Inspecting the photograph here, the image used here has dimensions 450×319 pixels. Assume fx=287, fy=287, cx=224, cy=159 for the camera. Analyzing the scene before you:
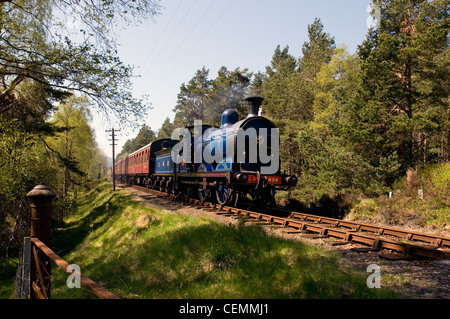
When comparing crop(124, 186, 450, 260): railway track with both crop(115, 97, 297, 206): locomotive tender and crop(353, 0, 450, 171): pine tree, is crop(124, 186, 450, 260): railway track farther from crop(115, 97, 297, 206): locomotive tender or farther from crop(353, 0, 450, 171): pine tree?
crop(353, 0, 450, 171): pine tree

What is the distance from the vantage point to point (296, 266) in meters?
5.05

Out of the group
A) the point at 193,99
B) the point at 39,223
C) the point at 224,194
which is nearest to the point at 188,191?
the point at 224,194

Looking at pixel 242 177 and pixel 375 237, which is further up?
pixel 242 177

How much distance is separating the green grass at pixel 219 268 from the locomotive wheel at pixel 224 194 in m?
2.82

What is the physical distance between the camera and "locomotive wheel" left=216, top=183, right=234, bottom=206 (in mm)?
11727

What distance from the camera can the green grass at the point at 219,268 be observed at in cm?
430

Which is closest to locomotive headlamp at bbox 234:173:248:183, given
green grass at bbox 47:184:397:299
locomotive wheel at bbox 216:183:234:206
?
locomotive wheel at bbox 216:183:234:206

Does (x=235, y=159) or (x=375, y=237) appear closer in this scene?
(x=375, y=237)

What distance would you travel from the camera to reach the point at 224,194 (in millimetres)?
12594

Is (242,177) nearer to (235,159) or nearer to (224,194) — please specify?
(235,159)

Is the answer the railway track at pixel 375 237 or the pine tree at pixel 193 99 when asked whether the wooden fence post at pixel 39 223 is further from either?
the pine tree at pixel 193 99

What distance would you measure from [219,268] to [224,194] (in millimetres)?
7010

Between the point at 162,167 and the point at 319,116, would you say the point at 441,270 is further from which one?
the point at 319,116
